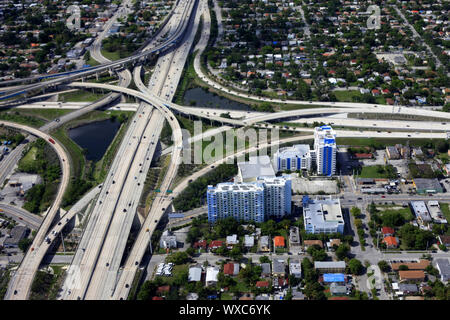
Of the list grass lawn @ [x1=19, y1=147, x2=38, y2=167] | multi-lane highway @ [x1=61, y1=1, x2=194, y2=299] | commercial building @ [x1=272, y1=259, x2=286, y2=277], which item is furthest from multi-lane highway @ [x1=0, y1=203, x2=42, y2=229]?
commercial building @ [x1=272, y1=259, x2=286, y2=277]

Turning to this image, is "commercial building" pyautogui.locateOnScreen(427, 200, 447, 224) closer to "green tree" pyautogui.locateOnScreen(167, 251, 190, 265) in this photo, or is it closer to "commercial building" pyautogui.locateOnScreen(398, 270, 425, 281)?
"commercial building" pyautogui.locateOnScreen(398, 270, 425, 281)

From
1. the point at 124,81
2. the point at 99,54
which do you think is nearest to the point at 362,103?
the point at 124,81

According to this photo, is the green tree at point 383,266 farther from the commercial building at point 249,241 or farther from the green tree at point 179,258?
the green tree at point 179,258

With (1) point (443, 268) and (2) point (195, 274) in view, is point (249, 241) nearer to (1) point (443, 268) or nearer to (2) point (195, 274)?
(2) point (195, 274)

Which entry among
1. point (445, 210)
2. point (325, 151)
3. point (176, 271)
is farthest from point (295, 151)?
point (176, 271)

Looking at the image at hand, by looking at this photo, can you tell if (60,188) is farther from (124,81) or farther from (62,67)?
(62,67)

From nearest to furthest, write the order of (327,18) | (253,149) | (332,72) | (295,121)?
(253,149)
(295,121)
(332,72)
(327,18)
